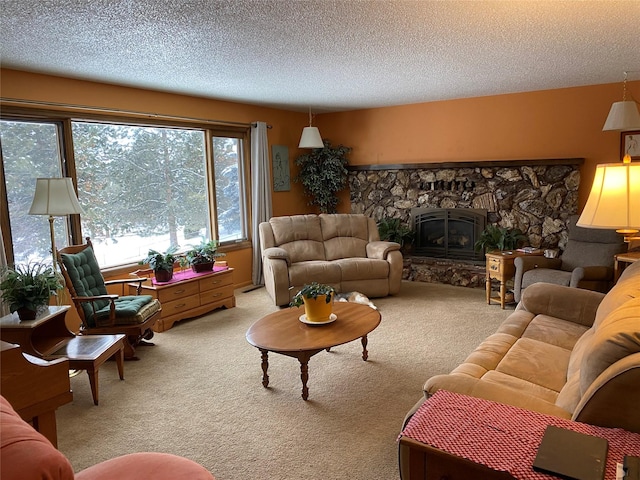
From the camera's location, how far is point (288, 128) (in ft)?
21.5

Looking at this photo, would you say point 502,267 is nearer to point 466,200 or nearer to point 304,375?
point 466,200

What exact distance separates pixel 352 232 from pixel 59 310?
3.47 m

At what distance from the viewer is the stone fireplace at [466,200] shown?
5.16 m

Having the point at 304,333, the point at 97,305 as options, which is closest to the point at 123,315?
the point at 97,305

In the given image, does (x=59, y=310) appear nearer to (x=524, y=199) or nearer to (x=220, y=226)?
(x=220, y=226)

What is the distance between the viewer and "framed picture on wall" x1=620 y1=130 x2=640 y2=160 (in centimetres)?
475

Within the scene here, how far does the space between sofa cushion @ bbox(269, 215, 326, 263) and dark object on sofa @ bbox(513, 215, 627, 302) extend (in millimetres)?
2273

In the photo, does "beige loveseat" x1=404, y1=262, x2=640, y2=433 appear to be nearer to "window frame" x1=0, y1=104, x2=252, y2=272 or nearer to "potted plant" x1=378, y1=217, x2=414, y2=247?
"potted plant" x1=378, y1=217, x2=414, y2=247

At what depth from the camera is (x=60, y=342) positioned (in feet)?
10.1

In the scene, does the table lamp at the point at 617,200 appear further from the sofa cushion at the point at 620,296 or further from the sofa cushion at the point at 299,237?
the sofa cushion at the point at 299,237

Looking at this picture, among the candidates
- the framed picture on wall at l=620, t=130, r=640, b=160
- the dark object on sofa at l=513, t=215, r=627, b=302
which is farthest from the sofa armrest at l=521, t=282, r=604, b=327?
the framed picture on wall at l=620, t=130, r=640, b=160

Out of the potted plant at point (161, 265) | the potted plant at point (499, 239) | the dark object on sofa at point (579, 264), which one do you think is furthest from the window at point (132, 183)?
the dark object on sofa at point (579, 264)

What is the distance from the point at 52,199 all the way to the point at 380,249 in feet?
11.1

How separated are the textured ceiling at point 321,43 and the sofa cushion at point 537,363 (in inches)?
75.2
